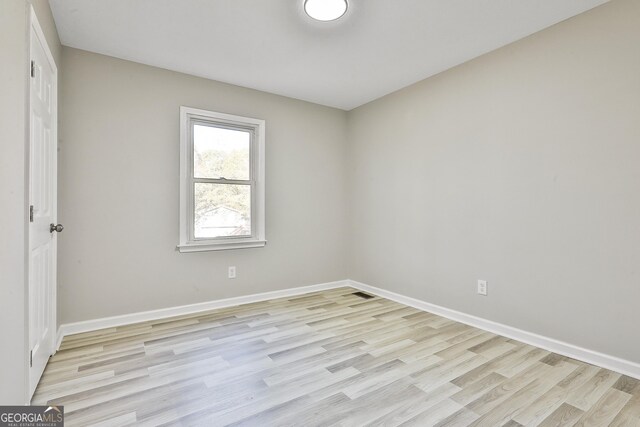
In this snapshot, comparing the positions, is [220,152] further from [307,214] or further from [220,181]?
[307,214]

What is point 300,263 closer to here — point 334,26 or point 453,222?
point 453,222

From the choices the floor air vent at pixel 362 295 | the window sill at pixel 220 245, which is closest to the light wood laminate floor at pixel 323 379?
the window sill at pixel 220 245

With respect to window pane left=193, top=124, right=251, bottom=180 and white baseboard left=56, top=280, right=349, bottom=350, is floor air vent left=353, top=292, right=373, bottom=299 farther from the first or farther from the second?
window pane left=193, top=124, right=251, bottom=180

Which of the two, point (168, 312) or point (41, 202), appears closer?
point (41, 202)

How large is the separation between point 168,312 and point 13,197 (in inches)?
78.9

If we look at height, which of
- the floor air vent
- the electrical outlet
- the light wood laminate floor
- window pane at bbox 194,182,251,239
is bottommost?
the light wood laminate floor

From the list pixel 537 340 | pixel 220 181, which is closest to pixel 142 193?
pixel 220 181

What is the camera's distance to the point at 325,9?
7.11ft

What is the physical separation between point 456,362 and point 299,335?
119 cm

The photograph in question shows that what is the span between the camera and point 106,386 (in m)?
1.88

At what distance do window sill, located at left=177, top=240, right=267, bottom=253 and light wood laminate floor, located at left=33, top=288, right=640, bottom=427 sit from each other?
704 millimetres

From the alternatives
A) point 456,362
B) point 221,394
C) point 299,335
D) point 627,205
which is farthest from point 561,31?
point 221,394

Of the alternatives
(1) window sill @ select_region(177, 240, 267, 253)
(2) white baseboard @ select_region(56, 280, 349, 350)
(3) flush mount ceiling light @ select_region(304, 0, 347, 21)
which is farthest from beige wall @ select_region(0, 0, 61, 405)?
(1) window sill @ select_region(177, 240, 267, 253)

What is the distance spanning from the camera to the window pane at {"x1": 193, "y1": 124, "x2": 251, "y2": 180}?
330 cm
